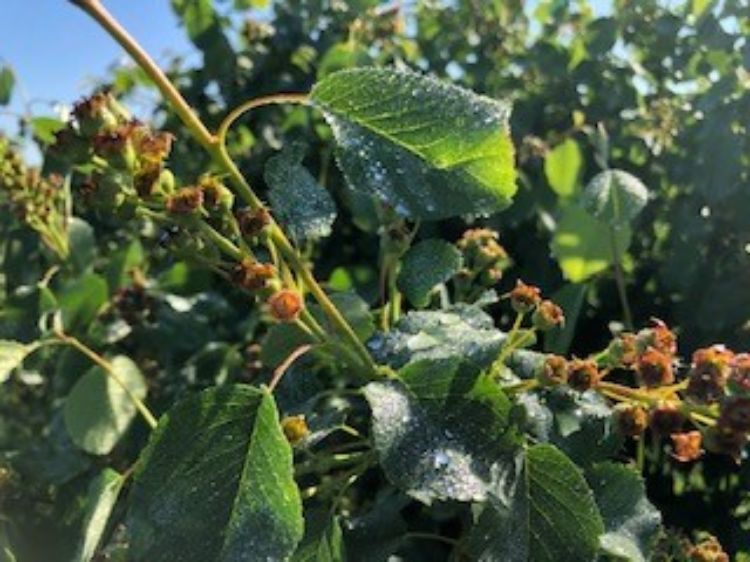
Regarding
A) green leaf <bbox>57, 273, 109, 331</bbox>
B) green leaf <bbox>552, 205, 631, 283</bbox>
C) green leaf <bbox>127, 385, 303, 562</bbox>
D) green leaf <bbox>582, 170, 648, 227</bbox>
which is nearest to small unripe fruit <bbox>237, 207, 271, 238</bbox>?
green leaf <bbox>127, 385, 303, 562</bbox>

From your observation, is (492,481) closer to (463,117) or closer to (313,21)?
(463,117)

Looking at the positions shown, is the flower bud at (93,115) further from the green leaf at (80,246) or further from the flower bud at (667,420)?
the green leaf at (80,246)

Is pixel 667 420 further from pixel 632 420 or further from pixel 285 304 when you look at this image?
pixel 285 304

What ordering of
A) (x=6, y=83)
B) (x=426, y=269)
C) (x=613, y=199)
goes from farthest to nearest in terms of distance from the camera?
(x=6, y=83) → (x=613, y=199) → (x=426, y=269)

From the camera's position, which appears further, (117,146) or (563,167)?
(563,167)

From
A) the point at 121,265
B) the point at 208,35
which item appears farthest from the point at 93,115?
the point at 208,35

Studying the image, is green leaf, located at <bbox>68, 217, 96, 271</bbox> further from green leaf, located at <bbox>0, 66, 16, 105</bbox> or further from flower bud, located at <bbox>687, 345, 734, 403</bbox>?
flower bud, located at <bbox>687, 345, 734, 403</bbox>
